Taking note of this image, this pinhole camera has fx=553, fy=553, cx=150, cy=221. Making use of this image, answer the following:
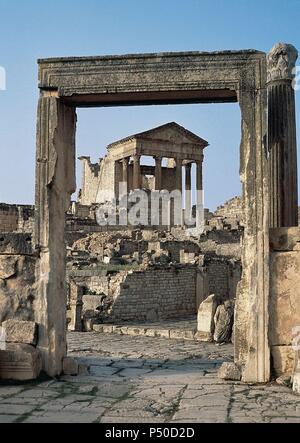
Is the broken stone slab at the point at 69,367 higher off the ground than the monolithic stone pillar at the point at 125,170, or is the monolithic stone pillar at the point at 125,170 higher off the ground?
the monolithic stone pillar at the point at 125,170

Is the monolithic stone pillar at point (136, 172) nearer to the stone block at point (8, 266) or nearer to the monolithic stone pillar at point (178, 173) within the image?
the monolithic stone pillar at point (178, 173)

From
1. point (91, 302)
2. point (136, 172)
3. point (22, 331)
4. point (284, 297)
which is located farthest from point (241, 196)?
point (136, 172)

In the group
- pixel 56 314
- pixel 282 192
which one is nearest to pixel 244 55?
pixel 282 192

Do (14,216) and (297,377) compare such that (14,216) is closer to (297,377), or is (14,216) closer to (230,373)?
(230,373)

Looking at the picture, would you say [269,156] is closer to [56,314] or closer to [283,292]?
[283,292]

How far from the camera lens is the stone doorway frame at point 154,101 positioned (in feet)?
22.4

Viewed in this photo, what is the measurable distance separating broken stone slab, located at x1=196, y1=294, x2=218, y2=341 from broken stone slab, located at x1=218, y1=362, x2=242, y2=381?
14.7 ft

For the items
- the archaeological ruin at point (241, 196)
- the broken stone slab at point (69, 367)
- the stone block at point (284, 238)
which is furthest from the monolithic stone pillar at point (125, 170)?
the stone block at point (284, 238)

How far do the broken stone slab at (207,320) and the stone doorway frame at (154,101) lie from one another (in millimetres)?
4563

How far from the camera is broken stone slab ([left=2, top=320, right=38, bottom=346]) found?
23.3ft

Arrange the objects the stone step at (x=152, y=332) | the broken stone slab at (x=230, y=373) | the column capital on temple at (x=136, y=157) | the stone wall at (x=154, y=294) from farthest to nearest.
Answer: the column capital on temple at (x=136, y=157) → the stone wall at (x=154, y=294) → the stone step at (x=152, y=332) → the broken stone slab at (x=230, y=373)

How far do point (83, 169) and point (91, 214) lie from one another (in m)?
19.0

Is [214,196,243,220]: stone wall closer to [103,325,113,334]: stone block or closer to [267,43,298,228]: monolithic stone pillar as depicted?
[103,325,113,334]: stone block

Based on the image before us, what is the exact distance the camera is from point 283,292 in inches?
271
